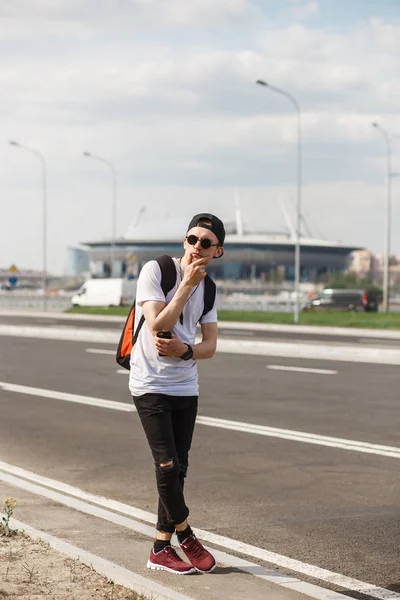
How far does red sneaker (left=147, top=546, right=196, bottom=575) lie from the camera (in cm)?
489

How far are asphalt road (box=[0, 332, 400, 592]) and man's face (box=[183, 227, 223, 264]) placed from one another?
1.84 meters

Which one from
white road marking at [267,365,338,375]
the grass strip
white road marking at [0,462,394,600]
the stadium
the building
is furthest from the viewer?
the stadium

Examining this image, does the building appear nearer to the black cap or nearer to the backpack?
the backpack

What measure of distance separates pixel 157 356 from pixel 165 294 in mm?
299

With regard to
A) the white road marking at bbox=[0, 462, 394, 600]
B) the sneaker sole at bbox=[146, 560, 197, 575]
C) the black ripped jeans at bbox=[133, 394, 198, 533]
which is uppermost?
the black ripped jeans at bbox=[133, 394, 198, 533]

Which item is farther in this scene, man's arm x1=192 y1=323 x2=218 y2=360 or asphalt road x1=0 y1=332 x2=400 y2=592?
asphalt road x1=0 y1=332 x2=400 y2=592

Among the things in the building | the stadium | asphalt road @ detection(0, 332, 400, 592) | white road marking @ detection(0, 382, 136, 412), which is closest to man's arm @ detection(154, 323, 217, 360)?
asphalt road @ detection(0, 332, 400, 592)

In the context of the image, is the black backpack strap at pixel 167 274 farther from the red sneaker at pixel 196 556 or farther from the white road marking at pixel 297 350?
the white road marking at pixel 297 350

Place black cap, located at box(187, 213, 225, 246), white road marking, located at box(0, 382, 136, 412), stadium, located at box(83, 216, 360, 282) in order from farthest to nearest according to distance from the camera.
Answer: stadium, located at box(83, 216, 360, 282) → white road marking, located at box(0, 382, 136, 412) → black cap, located at box(187, 213, 225, 246)

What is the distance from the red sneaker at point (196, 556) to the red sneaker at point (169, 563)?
4 centimetres

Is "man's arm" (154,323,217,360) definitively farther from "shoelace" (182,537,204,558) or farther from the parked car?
the parked car

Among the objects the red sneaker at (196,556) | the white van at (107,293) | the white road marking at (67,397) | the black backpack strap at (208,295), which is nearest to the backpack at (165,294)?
the black backpack strap at (208,295)

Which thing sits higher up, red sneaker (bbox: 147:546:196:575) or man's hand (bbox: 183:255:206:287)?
man's hand (bbox: 183:255:206:287)

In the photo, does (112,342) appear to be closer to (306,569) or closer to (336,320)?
(336,320)
